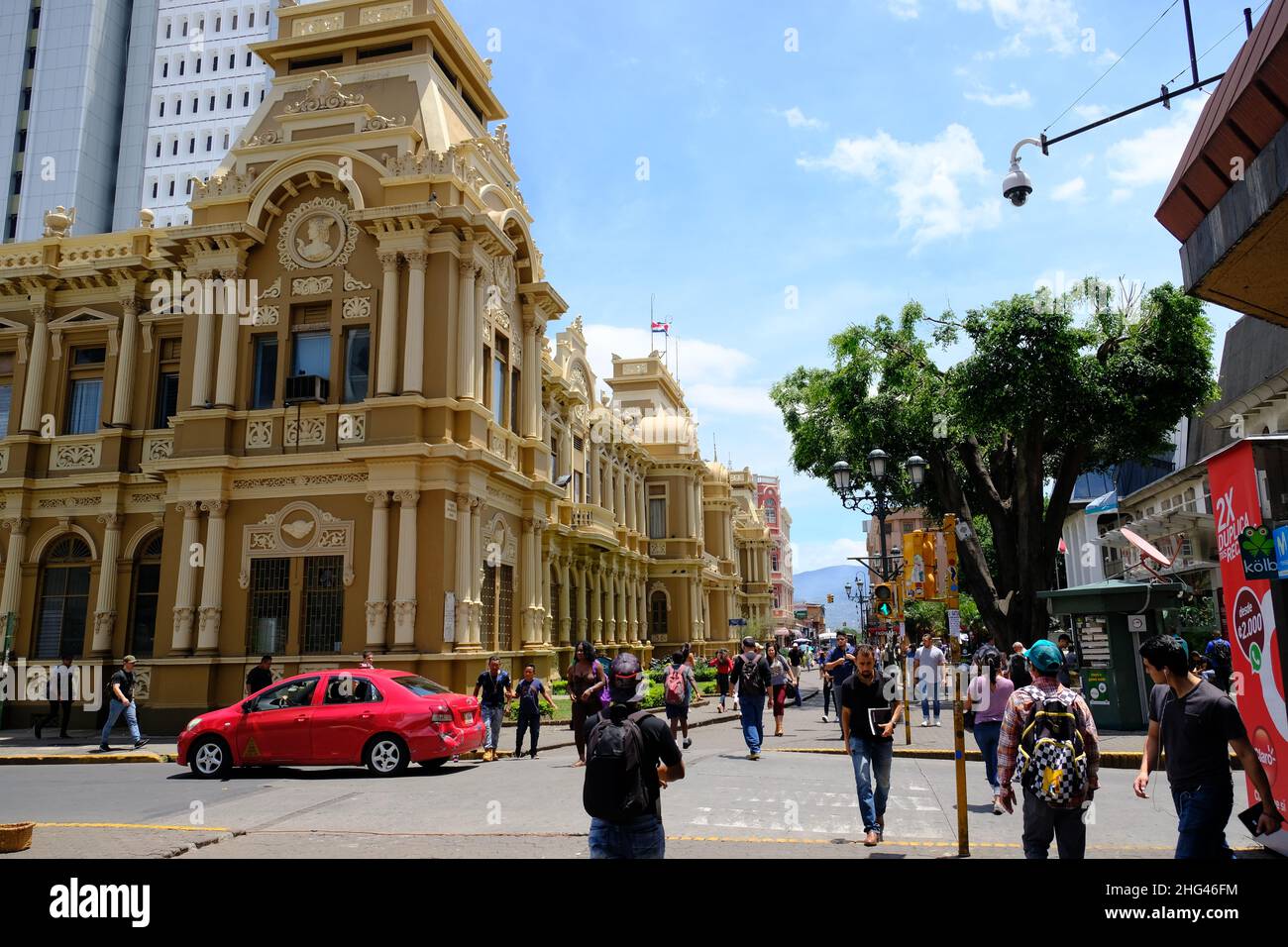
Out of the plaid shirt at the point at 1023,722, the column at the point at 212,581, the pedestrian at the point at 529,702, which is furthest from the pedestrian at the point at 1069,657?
the column at the point at 212,581

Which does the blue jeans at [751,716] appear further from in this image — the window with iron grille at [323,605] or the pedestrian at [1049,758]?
the window with iron grille at [323,605]

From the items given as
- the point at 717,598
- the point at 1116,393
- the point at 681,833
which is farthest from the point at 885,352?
the point at 717,598

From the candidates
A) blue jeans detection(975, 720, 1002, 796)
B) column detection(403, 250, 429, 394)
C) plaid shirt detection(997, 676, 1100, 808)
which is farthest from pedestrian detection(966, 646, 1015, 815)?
column detection(403, 250, 429, 394)

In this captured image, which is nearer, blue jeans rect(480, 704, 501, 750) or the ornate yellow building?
blue jeans rect(480, 704, 501, 750)

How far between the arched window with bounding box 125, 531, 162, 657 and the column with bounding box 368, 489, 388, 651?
6817 millimetres

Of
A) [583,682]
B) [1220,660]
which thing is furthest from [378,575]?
[1220,660]

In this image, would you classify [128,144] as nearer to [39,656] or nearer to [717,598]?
[717,598]

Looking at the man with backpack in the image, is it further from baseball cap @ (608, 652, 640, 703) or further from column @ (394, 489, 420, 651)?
column @ (394, 489, 420, 651)

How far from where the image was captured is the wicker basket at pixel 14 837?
7.97m

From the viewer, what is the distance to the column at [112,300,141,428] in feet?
79.2

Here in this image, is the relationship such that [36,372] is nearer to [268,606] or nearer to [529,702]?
[268,606]

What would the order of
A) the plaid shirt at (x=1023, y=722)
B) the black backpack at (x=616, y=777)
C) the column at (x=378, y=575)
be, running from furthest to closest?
the column at (x=378, y=575) < the plaid shirt at (x=1023, y=722) < the black backpack at (x=616, y=777)

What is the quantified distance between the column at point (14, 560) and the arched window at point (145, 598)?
9.99 ft

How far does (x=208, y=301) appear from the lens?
888 inches
